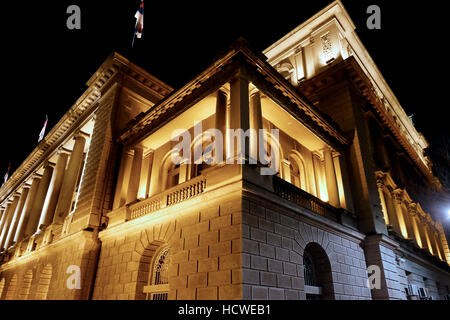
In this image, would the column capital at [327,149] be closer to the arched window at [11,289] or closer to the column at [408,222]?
the column at [408,222]

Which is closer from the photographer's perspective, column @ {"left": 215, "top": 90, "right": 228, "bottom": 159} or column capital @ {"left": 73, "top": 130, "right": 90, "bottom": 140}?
column @ {"left": 215, "top": 90, "right": 228, "bottom": 159}

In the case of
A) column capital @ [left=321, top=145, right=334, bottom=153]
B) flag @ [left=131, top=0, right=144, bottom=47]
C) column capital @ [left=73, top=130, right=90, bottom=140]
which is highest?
flag @ [left=131, top=0, right=144, bottom=47]

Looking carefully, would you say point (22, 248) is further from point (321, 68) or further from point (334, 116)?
point (321, 68)

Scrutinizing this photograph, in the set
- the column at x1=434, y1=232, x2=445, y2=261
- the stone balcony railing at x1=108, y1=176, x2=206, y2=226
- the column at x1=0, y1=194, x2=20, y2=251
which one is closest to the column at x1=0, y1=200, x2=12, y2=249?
the column at x1=0, y1=194, x2=20, y2=251

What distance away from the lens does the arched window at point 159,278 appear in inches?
425

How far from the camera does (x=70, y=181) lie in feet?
66.4

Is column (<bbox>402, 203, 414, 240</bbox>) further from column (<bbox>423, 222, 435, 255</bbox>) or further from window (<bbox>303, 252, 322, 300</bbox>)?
window (<bbox>303, 252, 322, 300</bbox>)

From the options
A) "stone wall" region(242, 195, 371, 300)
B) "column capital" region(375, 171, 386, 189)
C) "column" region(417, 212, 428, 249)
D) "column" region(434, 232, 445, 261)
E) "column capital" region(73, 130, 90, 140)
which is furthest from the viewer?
"column" region(434, 232, 445, 261)

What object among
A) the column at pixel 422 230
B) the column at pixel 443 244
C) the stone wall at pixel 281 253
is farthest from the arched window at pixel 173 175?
the column at pixel 443 244

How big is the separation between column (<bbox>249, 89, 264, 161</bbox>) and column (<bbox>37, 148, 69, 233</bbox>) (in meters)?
17.1

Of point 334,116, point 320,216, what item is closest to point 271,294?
point 320,216

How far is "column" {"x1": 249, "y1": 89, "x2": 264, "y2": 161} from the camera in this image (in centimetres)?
1042

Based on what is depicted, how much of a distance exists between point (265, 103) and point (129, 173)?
7772 millimetres
